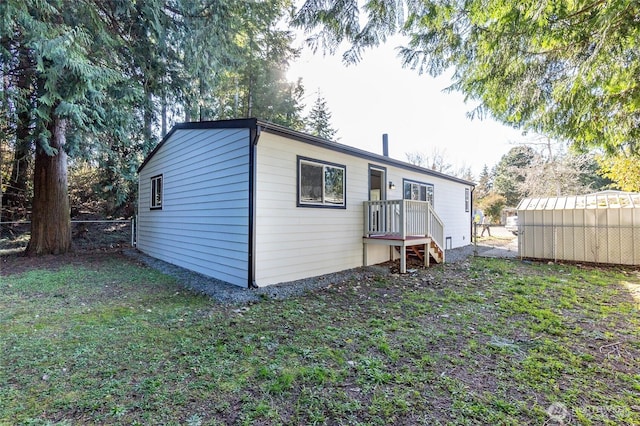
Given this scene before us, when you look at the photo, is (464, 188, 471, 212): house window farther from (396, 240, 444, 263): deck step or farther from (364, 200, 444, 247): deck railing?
(364, 200, 444, 247): deck railing

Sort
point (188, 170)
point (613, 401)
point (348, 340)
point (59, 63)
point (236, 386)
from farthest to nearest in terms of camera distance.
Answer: point (188, 170), point (59, 63), point (348, 340), point (236, 386), point (613, 401)

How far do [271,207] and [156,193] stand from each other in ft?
18.9

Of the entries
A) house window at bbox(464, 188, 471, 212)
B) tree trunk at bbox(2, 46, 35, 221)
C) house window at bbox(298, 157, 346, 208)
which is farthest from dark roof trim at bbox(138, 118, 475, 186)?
house window at bbox(464, 188, 471, 212)

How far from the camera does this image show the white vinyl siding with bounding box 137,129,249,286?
5.64 metres

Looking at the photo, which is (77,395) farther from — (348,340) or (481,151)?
(481,151)

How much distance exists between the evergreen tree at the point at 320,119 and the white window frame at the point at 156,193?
13.0 metres

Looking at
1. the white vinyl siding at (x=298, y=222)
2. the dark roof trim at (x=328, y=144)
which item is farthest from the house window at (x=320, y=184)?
the dark roof trim at (x=328, y=144)

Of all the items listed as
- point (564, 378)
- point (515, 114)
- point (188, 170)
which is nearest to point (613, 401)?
point (564, 378)

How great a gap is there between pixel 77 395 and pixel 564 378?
406 cm

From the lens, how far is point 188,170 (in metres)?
7.46

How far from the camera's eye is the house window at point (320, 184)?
20.9 ft

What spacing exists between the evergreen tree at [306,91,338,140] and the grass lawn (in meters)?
17.1

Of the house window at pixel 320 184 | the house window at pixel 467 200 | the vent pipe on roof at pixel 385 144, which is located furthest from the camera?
the house window at pixel 467 200

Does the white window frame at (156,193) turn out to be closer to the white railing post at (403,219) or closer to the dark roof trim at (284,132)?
the dark roof trim at (284,132)
